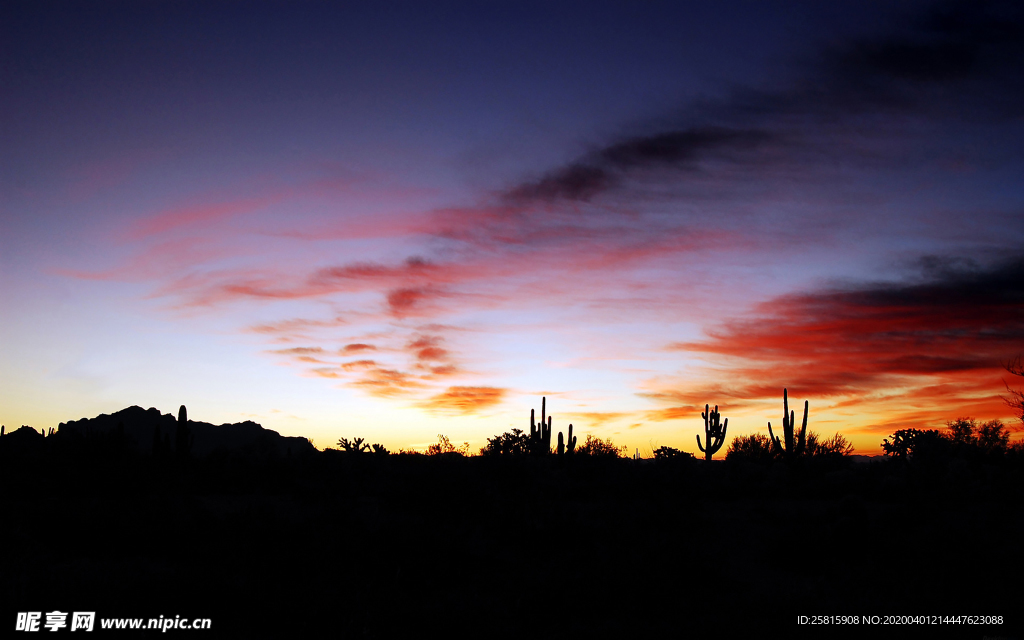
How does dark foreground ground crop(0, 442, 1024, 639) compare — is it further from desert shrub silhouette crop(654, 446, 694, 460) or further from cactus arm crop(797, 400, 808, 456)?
cactus arm crop(797, 400, 808, 456)

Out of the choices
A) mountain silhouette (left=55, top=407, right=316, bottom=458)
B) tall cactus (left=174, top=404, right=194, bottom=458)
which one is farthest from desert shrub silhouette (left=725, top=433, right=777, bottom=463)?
mountain silhouette (left=55, top=407, right=316, bottom=458)

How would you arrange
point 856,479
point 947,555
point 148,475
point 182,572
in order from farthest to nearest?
point 856,479
point 148,475
point 947,555
point 182,572

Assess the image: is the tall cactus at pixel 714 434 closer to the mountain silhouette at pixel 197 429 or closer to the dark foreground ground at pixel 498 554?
the dark foreground ground at pixel 498 554

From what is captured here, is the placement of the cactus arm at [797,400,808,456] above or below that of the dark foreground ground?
above

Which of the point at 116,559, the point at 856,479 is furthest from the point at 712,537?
the point at 116,559

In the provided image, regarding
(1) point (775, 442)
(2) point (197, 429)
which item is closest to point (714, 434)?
(1) point (775, 442)

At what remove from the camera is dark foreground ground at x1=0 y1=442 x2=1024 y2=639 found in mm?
7055

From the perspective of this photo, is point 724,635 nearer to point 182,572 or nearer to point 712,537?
point 712,537

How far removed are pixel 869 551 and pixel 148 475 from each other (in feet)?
50.3

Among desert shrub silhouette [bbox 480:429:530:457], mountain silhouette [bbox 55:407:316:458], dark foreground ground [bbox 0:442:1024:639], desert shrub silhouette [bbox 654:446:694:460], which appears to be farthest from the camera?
mountain silhouette [bbox 55:407:316:458]

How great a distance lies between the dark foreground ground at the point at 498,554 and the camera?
705 centimetres

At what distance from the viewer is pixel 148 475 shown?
15250 mm

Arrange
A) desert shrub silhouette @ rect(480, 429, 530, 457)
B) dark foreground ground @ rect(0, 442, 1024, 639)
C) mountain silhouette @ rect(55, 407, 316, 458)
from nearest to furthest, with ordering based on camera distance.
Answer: dark foreground ground @ rect(0, 442, 1024, 639), desert shrub silhouette @ rect(480, 429, 530, 457), mountain silhouette @ rect(55, 407, 316, 458)

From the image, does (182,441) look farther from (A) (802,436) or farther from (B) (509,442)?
(A) (802,436)
